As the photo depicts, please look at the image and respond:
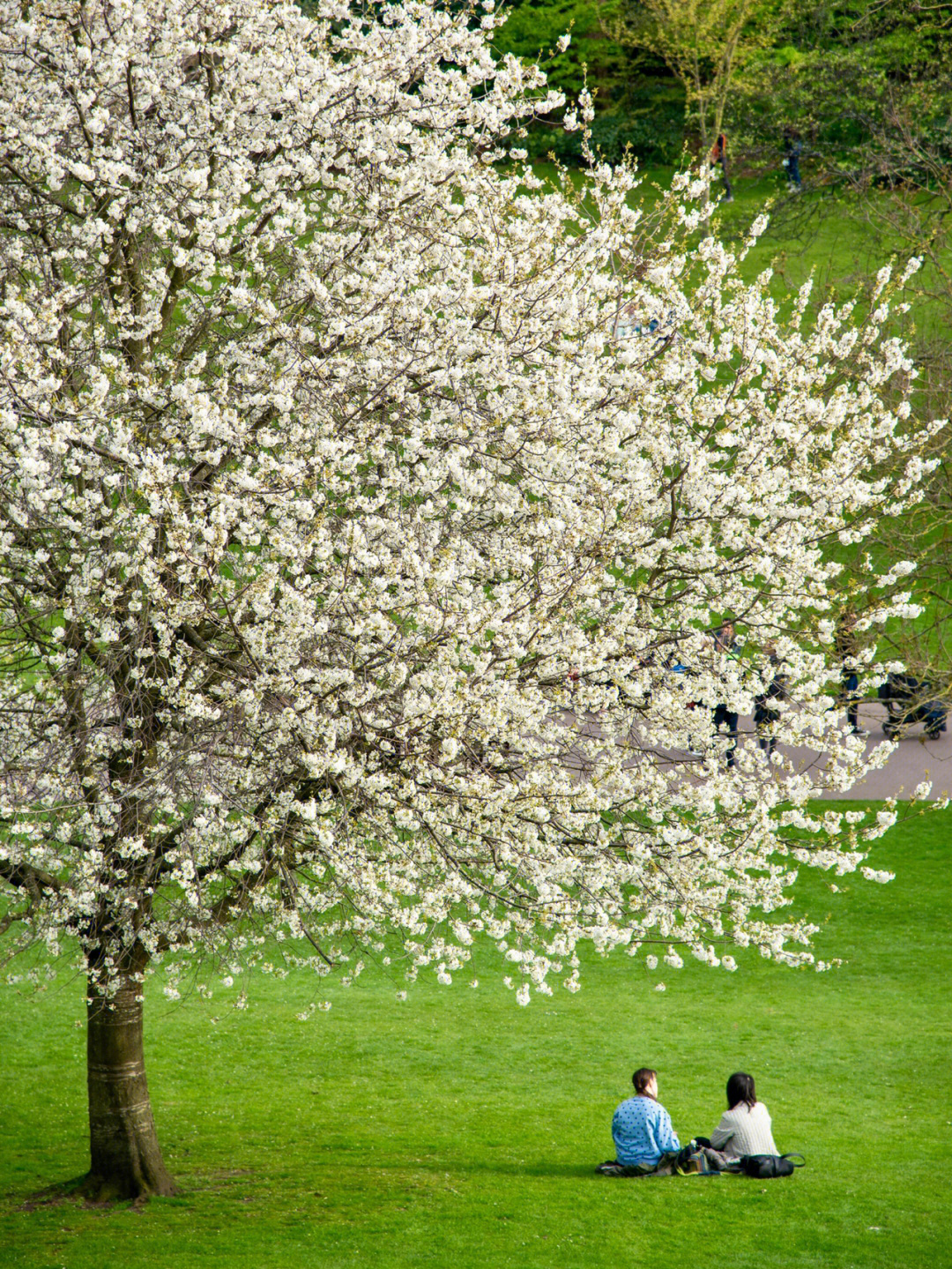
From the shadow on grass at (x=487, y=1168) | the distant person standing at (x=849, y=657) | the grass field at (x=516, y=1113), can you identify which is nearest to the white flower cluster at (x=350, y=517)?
the distant person standing at (x=849, y=657)

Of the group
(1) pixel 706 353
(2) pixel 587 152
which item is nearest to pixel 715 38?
(2) pixel 587 152

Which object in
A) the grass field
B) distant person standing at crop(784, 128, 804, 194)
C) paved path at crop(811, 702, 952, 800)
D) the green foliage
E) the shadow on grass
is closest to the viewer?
the grass field

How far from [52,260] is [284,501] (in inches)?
104

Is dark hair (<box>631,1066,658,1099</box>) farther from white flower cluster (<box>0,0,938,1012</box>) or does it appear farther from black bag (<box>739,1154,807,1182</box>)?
white flower cluster (<box>0,0,938,1012</box>)

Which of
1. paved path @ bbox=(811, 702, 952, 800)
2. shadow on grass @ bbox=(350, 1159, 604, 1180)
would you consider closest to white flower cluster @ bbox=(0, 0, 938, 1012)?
shadow on grass @ bbox=(350, 1159, 604, 1180)

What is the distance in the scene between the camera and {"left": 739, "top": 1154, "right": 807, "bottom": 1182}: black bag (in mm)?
10195

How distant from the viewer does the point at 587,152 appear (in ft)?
36.7

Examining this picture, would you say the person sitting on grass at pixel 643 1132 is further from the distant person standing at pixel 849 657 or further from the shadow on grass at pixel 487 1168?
the distant person standing at pixel 849 657

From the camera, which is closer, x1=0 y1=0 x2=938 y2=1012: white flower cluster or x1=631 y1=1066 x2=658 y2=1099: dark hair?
x1=0 y1=0 x2=938 y2=1012: white flower cluster

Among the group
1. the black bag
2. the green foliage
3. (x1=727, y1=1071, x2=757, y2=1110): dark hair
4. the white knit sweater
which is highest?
the green foliage

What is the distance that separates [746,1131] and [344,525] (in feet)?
19.9

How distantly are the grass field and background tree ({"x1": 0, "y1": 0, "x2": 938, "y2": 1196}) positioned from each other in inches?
52.5

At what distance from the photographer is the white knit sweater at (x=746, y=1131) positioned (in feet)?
33.6

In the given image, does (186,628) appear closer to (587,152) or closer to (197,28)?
(197,28)
